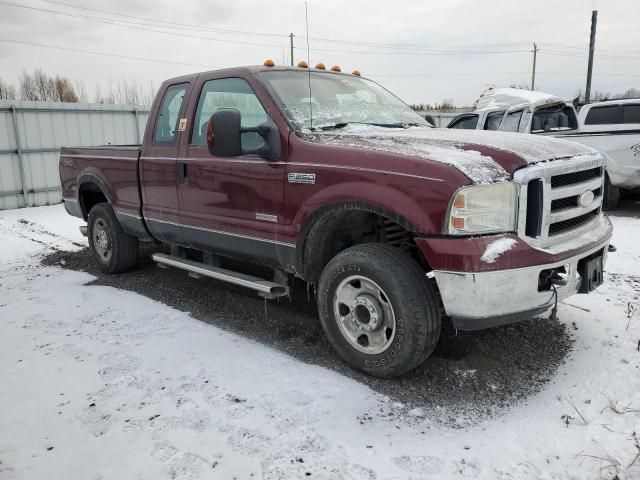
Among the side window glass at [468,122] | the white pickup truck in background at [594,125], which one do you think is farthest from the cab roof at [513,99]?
the side window glass at [468,122]

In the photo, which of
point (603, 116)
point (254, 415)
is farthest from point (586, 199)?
point (603, 116)

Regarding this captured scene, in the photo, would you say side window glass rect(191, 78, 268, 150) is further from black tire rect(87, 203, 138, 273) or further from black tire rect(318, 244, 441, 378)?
black tire rect(87, 203, 138, 273)

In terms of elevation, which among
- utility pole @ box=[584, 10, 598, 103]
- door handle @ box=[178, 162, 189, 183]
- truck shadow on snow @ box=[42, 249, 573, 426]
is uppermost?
utility pole @ box=[584, 10, 598, 103]

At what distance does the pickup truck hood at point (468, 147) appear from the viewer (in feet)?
9.05

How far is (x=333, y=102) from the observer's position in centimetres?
396

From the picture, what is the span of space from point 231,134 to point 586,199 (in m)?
2.29

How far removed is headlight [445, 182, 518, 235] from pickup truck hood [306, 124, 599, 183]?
6 centimetres

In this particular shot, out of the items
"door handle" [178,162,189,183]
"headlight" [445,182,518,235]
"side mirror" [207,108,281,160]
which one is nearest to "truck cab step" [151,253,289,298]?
"door handle" [178,162,189,183]

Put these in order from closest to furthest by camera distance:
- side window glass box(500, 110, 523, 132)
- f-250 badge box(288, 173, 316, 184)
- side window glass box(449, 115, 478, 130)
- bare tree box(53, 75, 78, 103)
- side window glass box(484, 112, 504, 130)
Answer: f-250 badge box(288, 173, 316, 184), side window glass box(500, 110, 523, 132), side window glass box(484, 112, 504, 130), side window glass box(449, 115, 478, 130), bare tree box(53, 75, 78, 103)

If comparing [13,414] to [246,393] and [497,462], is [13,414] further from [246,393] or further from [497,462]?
[497,462]

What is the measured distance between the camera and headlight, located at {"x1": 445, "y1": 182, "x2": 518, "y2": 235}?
2.68 metres

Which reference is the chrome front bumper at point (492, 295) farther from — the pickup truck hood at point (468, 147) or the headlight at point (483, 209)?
the pickup truck hood at point (468, 147)

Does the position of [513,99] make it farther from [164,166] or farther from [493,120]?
[164,166]

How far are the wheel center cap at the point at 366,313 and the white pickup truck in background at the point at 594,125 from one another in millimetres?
7003
